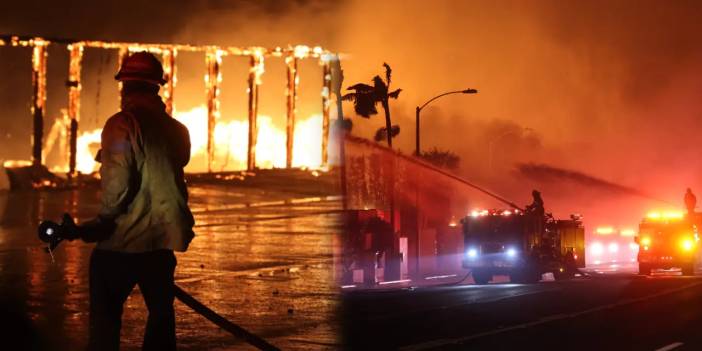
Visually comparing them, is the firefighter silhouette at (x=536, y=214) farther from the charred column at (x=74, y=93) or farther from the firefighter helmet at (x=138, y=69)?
the firefighter helmet at (x=138, y=69)

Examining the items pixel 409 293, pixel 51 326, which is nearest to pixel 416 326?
pixel 51 326

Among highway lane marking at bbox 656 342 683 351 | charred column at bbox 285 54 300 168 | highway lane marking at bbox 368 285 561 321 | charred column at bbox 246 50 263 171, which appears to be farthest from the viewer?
charred column at bbox 246 50 263 171

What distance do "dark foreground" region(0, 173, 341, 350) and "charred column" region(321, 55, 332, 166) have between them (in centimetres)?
401

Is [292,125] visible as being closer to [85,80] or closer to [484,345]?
[85,80]

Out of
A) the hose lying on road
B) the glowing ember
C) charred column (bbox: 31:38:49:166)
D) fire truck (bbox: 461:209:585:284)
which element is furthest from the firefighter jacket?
fire truck (bbox: 461:209:585:284)

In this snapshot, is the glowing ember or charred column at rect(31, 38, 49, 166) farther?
the glowing ember

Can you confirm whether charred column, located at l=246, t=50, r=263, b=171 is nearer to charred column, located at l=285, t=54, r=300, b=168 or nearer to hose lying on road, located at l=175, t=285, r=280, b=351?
charred column, located at l=285, t=54, r=300, b=168

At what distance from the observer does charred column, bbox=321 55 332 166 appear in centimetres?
2918

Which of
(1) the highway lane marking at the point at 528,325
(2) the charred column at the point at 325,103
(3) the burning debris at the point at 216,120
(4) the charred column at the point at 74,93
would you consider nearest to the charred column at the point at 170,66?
(3) the burning debris at the point at 216,120

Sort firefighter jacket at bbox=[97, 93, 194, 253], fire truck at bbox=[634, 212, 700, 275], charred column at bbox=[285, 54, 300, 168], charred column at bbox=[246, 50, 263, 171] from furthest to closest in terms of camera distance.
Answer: fire truck at bbox=[634, 212, 700, 275] < charred column at bbox=[246, 50, 263, 171] < charred column at bbox=[285, 54, 300, 168] < firefighter jacket at bbox=[97, 93, 194, 253]

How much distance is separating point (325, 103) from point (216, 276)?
16749 millimetres

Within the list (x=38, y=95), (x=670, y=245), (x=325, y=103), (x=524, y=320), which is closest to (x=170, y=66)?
(x=38, y=95)

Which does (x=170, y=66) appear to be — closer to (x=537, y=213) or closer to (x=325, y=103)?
(x=325, y=103)

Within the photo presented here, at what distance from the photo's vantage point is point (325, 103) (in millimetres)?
31641
